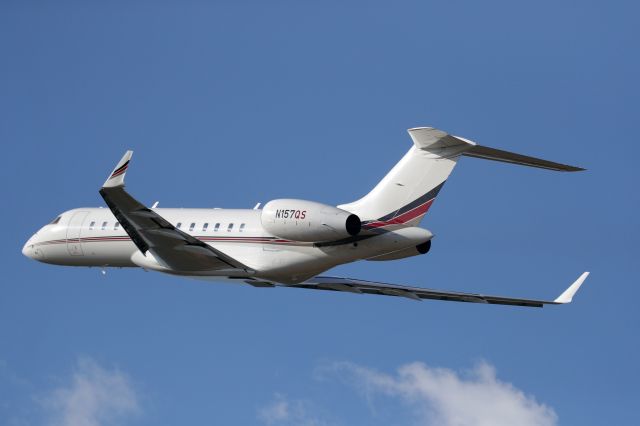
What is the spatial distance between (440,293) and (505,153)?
6.71 metres

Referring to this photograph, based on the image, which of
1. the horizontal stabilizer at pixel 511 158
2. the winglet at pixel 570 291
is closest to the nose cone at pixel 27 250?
the horizontal stabilizer at pixel 511 158

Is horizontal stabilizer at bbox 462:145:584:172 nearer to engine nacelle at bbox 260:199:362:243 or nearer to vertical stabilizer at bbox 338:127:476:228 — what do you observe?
vertical stabilizer at bbox 338:127:476:228

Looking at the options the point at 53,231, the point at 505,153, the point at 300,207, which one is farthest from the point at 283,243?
the point at 53,231

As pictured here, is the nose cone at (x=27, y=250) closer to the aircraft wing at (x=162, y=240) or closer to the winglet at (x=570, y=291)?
the aircraft wing at (x=162, y=240)

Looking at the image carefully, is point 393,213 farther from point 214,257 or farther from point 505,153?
point 214,257

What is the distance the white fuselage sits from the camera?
2875cm

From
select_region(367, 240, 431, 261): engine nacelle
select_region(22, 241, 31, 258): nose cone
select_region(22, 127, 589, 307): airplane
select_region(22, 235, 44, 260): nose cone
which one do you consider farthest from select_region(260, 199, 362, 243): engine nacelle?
select_region(22, 241, 31, 258): nose cone

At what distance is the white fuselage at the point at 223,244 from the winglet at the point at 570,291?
20.0 feet

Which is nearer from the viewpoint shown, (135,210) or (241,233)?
(135,210)

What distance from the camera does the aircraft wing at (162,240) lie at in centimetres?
2761

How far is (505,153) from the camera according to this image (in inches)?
1098

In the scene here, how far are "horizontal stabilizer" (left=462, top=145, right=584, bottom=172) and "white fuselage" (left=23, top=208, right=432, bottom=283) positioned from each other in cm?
253

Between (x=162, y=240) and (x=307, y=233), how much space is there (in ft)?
14.9

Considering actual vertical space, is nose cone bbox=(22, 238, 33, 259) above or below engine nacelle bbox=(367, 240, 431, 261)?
above
